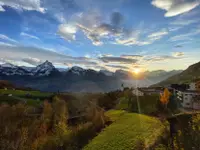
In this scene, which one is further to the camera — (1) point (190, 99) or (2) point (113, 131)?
(1) point (190, 99)

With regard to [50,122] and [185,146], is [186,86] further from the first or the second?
[185,146]

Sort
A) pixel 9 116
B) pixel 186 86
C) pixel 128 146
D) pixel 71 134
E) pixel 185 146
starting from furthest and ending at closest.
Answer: pixel 186 86 → pixel 9 116 → pixel 71 134 → pixel 128 146 → pixel 185 146

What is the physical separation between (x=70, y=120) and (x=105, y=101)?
55702mm

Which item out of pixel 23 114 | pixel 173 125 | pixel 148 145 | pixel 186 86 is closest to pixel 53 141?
pixel 148 145

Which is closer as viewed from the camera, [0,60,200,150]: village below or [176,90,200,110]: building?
[0,60,200,150]: village below

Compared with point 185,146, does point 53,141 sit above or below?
below

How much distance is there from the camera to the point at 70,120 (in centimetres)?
8619

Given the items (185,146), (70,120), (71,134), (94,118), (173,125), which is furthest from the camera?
(70,120)

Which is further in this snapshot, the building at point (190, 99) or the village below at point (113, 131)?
the building at point (190, 99)

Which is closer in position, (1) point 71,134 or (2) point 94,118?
(1) point 71,134

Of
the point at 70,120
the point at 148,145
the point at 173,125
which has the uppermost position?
the point at 173,125

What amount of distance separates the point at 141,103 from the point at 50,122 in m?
44.4

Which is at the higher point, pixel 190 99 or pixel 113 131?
pixel 190 99

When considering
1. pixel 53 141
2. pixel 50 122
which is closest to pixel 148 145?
pixel 53 141
